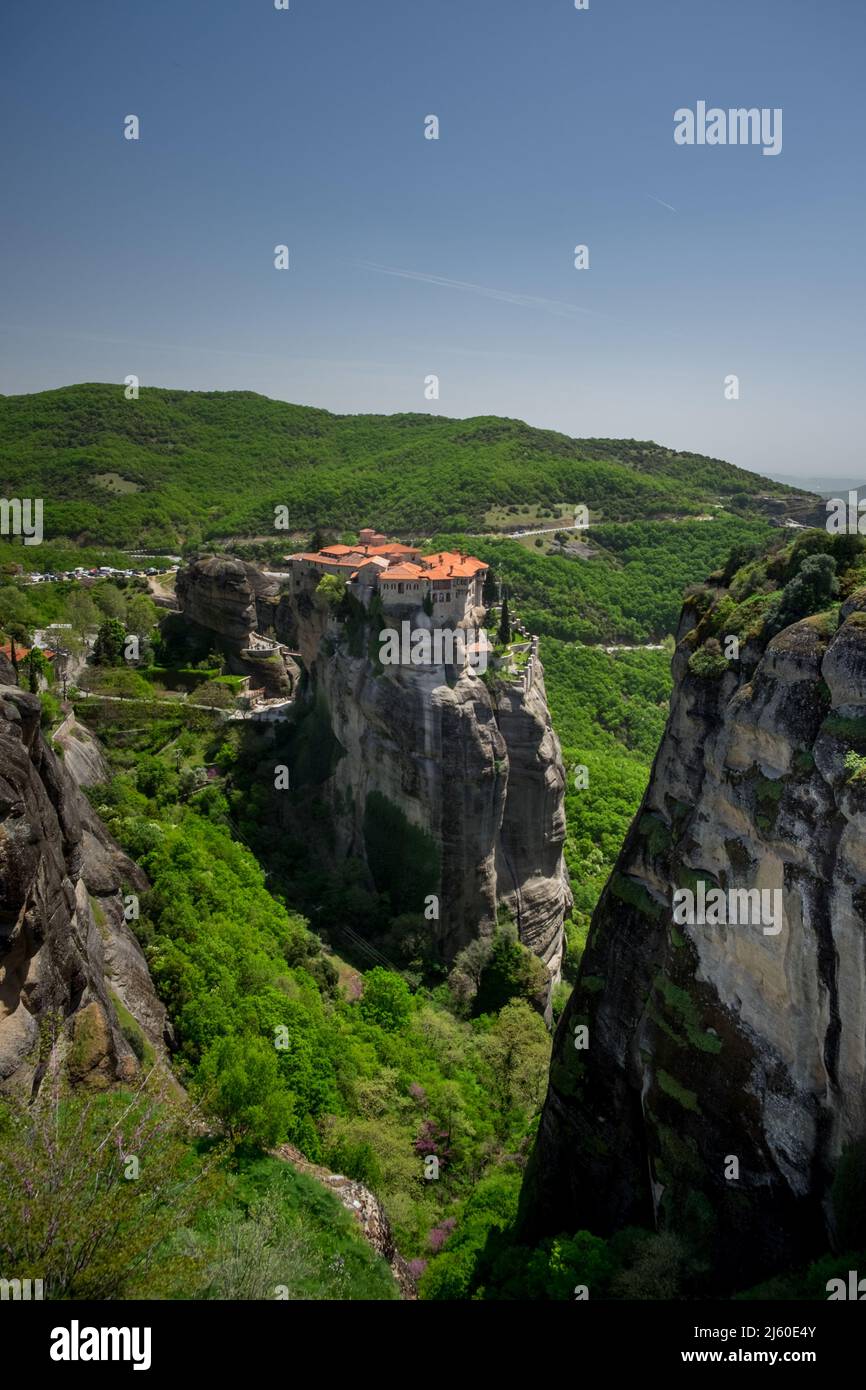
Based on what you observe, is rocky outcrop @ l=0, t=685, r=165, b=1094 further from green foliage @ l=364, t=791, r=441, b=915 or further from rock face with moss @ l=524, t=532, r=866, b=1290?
green foliage @ l=364, t=791, r=441, b=915

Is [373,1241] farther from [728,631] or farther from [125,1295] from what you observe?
[728,631]

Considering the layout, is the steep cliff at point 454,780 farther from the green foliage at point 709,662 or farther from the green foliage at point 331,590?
the green foliage at point 709,662

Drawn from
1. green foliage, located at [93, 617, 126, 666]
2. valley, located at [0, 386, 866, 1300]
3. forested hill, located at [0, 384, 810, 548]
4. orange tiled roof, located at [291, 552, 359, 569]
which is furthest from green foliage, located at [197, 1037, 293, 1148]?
forested hill, located at [0, 384, 810, 548]

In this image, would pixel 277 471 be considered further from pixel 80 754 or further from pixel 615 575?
pixel 80 754

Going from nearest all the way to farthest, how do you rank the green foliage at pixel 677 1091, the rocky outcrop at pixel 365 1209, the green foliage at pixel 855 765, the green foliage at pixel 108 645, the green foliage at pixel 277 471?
the green foliage at pixel 855 765 → the green foliage at pixel 677 1091 → the rocky outcrop at pixel 365 1209 → the green foliage at pixel 108 645 → the green foliage at pixel 277 471

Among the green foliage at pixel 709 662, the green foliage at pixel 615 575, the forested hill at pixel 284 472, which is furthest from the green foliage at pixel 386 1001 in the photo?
the forested hill at pixel 284 472

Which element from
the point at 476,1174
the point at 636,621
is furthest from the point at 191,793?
the point at 636,621

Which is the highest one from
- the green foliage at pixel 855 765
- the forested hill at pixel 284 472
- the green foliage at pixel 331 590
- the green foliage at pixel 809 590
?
the forested hill at pixel 284 472
